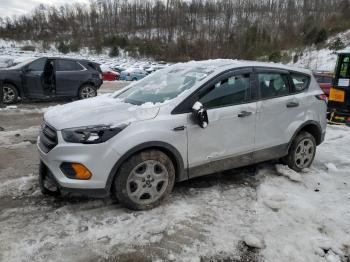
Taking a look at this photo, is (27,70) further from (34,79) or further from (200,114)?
(200,114)

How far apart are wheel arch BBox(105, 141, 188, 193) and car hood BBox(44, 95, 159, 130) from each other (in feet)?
0.99

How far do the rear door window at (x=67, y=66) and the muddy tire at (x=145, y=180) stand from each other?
907 centimetres

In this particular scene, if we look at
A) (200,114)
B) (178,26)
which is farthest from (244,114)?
(178,26)

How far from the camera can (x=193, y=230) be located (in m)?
3.60

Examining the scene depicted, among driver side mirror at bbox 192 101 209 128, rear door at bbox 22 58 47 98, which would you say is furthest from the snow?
rear door at bbox 22 58 47 98

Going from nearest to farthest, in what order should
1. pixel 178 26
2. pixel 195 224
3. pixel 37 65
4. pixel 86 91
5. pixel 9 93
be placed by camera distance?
pixel 195 224 < pixel 9 93 < pixel 37 65 < pixel 86 91 < pixel 178 26

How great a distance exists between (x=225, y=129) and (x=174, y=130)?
74cm

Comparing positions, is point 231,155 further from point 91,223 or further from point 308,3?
point 308,3

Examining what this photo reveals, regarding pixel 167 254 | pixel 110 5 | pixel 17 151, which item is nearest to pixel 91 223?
pixel 167 254

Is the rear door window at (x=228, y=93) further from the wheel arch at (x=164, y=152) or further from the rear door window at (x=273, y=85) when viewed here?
the wheel arch at (x=164, y=152)

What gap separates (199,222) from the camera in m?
3.76

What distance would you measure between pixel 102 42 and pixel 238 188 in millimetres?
73159

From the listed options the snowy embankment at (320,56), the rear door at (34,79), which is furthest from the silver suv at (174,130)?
the snowy embankment at (320,56)

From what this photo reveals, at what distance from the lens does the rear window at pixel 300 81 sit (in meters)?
5.21
